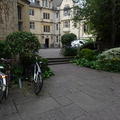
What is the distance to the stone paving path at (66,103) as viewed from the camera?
313 cm

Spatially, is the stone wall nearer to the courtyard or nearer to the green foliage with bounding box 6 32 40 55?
the green foliage with bounding box 6 32 40 55

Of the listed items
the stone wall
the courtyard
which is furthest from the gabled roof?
the courtyard

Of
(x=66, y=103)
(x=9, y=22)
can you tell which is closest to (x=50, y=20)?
(x=9, y=22)

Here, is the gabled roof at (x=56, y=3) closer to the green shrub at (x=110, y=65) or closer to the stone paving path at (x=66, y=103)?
the green shrub at (x=110, y=65)

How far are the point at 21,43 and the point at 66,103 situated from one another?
2.89 m

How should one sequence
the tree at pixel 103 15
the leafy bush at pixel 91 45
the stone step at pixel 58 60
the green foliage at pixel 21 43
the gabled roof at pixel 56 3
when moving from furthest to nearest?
the gabled roof at pixel 56 3
the leafy bush at pixel 91 45
the tree at pixel 103 15
the stone step at pixel 58 60
the green foliage at pixel 21 43

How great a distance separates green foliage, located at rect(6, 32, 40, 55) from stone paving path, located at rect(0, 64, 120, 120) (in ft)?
5.06

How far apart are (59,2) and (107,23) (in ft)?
84.3

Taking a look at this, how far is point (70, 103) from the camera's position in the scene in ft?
12.4

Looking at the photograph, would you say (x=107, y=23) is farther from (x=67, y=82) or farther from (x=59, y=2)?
(x=59, y=2)

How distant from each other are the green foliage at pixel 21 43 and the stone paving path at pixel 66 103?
1.54 meters

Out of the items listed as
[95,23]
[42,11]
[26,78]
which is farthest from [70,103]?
[42,11]

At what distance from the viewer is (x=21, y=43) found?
526 centimetres

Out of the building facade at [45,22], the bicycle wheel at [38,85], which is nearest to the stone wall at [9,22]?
the bicycle wheel at [38,85]
